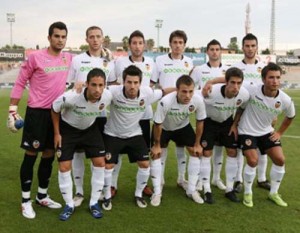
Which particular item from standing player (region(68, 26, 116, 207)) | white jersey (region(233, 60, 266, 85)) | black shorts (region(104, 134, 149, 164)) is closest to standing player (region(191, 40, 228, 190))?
white jersey (region(233, 60, 266, 85))

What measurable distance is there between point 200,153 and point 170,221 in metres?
1.08

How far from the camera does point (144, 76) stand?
511 cm

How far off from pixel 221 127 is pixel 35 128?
244 cm

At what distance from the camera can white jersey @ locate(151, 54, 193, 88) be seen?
5285 mm

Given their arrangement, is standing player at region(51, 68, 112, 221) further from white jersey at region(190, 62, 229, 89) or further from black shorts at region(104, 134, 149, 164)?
white jersey at region(190, 62, 229, 89)

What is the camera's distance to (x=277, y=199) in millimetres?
4977

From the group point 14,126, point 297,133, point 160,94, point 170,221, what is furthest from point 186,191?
point 297,133

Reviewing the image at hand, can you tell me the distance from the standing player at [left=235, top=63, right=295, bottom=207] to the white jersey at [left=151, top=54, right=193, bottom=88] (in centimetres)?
95

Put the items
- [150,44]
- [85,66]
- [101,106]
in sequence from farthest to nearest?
[150,44]
[85,66]
[101,106]

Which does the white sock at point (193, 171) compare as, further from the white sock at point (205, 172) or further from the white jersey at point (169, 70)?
the white jersey at point (169, 70)

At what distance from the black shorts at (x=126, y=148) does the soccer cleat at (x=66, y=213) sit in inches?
28.3

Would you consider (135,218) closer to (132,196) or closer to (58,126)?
(132,196)

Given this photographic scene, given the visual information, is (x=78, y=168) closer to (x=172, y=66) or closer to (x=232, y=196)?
(x=172, y=66)

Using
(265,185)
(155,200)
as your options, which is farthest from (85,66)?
(265,185)
